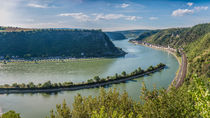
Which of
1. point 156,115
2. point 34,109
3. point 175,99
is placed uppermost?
point 175,99

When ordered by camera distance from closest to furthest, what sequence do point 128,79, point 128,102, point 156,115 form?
point 156,115 < point 128,102 < point 128,79

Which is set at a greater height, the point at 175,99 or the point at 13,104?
the point at 175,99

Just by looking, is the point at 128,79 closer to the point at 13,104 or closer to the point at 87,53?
the point at 13,104

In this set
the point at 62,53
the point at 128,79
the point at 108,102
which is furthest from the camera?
the point at 62,53

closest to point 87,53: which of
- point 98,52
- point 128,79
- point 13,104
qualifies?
point 98,52

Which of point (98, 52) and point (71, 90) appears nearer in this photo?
point (71, 90)

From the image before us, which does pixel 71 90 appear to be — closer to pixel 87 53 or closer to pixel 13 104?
pixel 13 104
